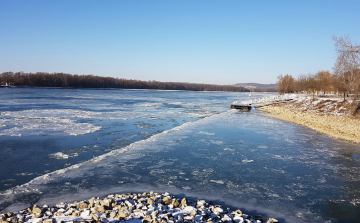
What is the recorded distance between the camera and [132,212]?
642 centimetres

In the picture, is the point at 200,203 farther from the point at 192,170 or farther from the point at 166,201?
the point at 192,170

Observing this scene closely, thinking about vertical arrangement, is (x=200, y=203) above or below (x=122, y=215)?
below

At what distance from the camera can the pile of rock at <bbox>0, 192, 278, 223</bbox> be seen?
601 cm

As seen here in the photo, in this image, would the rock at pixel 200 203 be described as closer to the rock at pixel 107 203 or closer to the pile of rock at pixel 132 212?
the pile of rock at pixel 132 212

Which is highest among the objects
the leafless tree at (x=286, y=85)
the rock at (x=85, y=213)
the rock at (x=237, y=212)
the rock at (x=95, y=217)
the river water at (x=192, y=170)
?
the leafless tree at (x=286, y=85)

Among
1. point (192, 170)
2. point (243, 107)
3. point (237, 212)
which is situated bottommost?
point (192, 170)

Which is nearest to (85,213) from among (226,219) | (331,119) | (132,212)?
(132,212)

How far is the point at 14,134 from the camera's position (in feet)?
53.8

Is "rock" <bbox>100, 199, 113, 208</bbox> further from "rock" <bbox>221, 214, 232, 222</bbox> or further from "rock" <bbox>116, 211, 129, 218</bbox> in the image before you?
"rock" <bbox>221, 214, 232, 222</bbox>

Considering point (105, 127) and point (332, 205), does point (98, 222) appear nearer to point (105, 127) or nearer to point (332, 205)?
point (332, 205)

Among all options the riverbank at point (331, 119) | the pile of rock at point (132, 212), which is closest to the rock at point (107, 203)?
the pile of rock at point (132, 212)

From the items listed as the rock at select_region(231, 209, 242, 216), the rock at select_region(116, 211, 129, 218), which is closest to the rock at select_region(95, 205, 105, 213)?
the rock at select_region(116, 211, 129, 218)

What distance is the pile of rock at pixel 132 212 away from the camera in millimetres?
6012

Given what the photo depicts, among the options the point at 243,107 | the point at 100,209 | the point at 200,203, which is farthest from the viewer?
the point at 243,107
